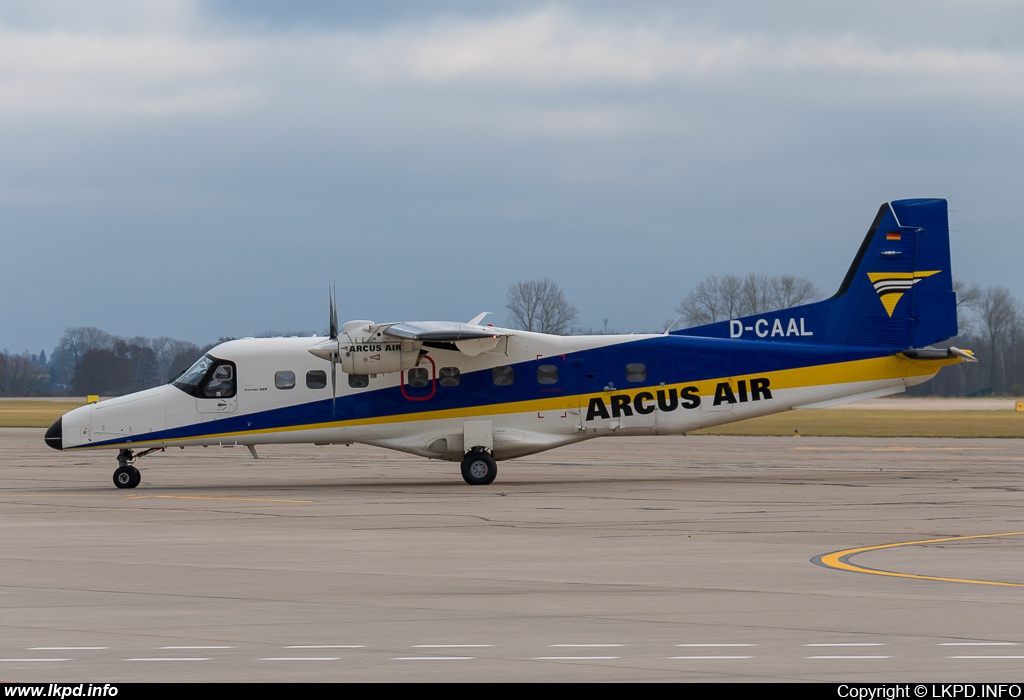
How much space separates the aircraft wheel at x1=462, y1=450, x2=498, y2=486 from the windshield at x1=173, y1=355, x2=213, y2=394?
6.14 meters

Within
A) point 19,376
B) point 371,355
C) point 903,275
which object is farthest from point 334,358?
point 19,376

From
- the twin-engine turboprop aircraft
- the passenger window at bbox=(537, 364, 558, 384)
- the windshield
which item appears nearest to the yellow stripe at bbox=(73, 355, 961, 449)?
the twin-engine turboprop aircraft

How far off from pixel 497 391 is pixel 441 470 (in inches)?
255

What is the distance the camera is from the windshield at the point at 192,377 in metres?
25.2

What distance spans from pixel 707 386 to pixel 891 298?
464 centimetres

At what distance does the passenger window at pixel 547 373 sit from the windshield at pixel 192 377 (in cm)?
727

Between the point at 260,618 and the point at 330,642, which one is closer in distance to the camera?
the point at 330,642

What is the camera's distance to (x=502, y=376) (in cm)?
2498

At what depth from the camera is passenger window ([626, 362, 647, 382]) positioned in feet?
82.7

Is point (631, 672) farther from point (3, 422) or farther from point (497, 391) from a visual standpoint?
point (3, 422)

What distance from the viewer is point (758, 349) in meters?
25.4

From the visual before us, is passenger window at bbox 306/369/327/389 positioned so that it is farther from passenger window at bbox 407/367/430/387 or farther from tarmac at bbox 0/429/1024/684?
tarmac at bbox 0/429/1024/684

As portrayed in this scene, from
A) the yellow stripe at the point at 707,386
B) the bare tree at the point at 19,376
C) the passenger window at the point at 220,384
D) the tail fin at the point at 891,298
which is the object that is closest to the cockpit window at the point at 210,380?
the passenger window at the point at 220,384

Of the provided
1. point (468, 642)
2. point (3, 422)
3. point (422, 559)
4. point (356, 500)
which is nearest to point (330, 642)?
point (468, 642)
